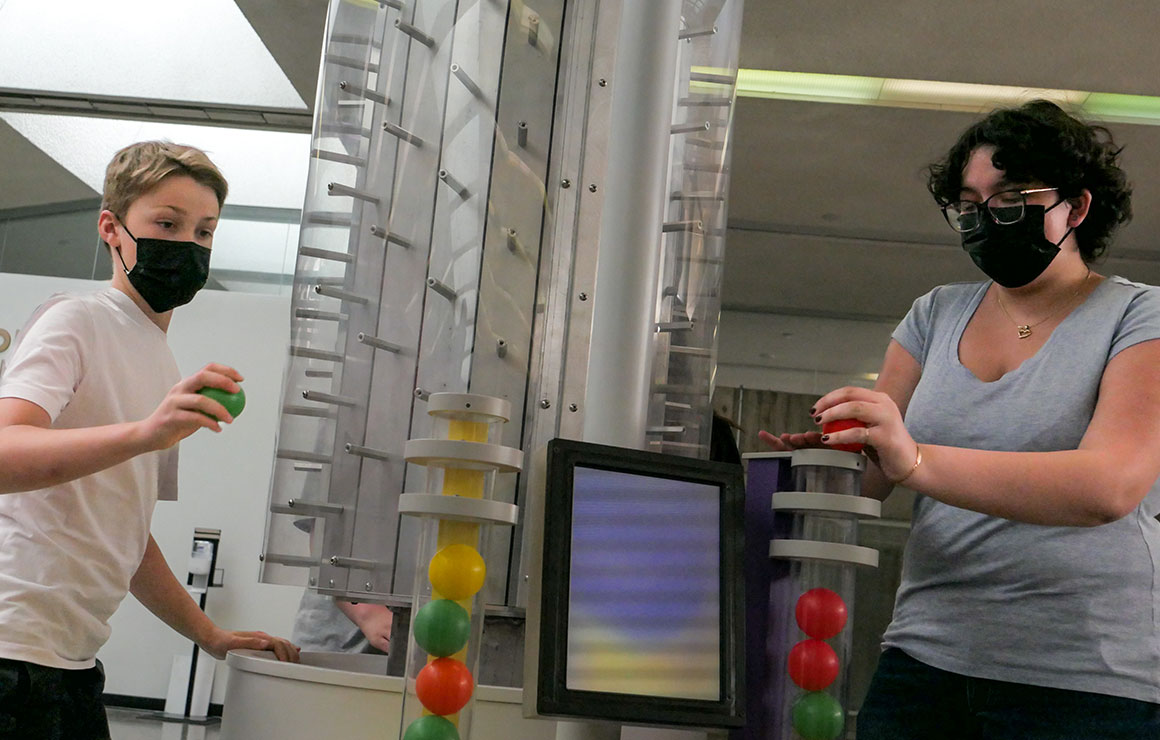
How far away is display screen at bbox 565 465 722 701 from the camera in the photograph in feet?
3.10

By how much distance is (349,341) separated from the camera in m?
1.42

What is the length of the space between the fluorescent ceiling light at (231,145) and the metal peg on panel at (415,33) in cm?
489

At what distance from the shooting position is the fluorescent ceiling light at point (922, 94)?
4.85 metres

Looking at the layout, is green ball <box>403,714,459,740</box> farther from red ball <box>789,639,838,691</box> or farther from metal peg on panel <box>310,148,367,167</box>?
metal peg on panel <box>310,148,367,167</box>

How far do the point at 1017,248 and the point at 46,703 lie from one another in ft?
3.84

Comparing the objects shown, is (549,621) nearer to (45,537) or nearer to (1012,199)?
(45,537)

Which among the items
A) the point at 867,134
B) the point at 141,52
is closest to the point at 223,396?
the point at 867,134

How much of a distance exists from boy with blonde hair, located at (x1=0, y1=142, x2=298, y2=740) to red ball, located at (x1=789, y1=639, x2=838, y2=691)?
0.60 meters

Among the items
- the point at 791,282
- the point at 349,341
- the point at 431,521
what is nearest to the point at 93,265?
the point at 791,282

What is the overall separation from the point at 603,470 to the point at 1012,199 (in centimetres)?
62

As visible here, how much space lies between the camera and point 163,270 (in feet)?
4.45

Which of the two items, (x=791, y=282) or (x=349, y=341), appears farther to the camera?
(x=791, y=282)

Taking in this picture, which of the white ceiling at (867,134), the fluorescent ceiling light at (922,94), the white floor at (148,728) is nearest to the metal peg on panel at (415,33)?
the white ceiling at (867,134)

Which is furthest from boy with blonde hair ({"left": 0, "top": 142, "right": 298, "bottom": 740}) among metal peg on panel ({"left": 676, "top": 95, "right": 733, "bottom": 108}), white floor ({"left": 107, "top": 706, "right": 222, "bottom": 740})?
white floor ({"left": 107, "top": 706, "right": 222, "bottom": 740})
